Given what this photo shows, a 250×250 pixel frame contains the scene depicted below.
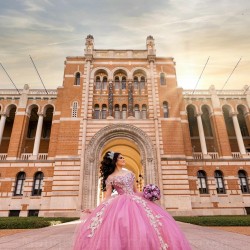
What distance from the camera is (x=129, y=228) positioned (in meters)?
3.29

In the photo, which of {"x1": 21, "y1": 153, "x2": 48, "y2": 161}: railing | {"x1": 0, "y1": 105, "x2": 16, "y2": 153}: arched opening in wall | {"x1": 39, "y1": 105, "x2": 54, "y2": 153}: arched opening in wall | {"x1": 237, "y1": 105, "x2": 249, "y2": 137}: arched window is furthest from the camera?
{"x1": 237, "y1": 105, "x2": 249, "y2": 137}: arched window

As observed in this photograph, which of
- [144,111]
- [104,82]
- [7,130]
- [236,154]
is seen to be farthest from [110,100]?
[236,154]

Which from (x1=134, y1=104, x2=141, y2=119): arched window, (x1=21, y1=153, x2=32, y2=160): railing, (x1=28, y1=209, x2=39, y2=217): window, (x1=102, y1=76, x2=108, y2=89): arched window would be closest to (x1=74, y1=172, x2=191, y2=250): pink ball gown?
(x1=28, y1=209, x2=39, y2=217): window

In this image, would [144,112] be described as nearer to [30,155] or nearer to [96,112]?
[96,112]

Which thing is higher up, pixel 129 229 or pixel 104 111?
pixel 104 111

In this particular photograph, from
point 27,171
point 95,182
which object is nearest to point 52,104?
point 27,171

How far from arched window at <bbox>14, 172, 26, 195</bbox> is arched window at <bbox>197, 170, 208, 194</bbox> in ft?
60.1

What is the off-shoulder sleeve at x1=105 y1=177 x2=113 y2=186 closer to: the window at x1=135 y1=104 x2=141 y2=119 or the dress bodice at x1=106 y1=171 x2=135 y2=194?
the dress bodice at x1=106 y1=171 x2=135 y2=194

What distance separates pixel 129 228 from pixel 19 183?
21.3m

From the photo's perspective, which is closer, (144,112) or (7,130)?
(144,112)

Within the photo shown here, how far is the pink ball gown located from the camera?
10.2ft

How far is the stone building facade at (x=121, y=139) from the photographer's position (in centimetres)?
1977

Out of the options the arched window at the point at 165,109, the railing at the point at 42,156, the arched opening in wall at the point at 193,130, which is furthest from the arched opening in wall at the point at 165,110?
the railing at the point at 42,156

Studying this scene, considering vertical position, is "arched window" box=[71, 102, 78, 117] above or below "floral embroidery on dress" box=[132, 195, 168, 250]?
above
